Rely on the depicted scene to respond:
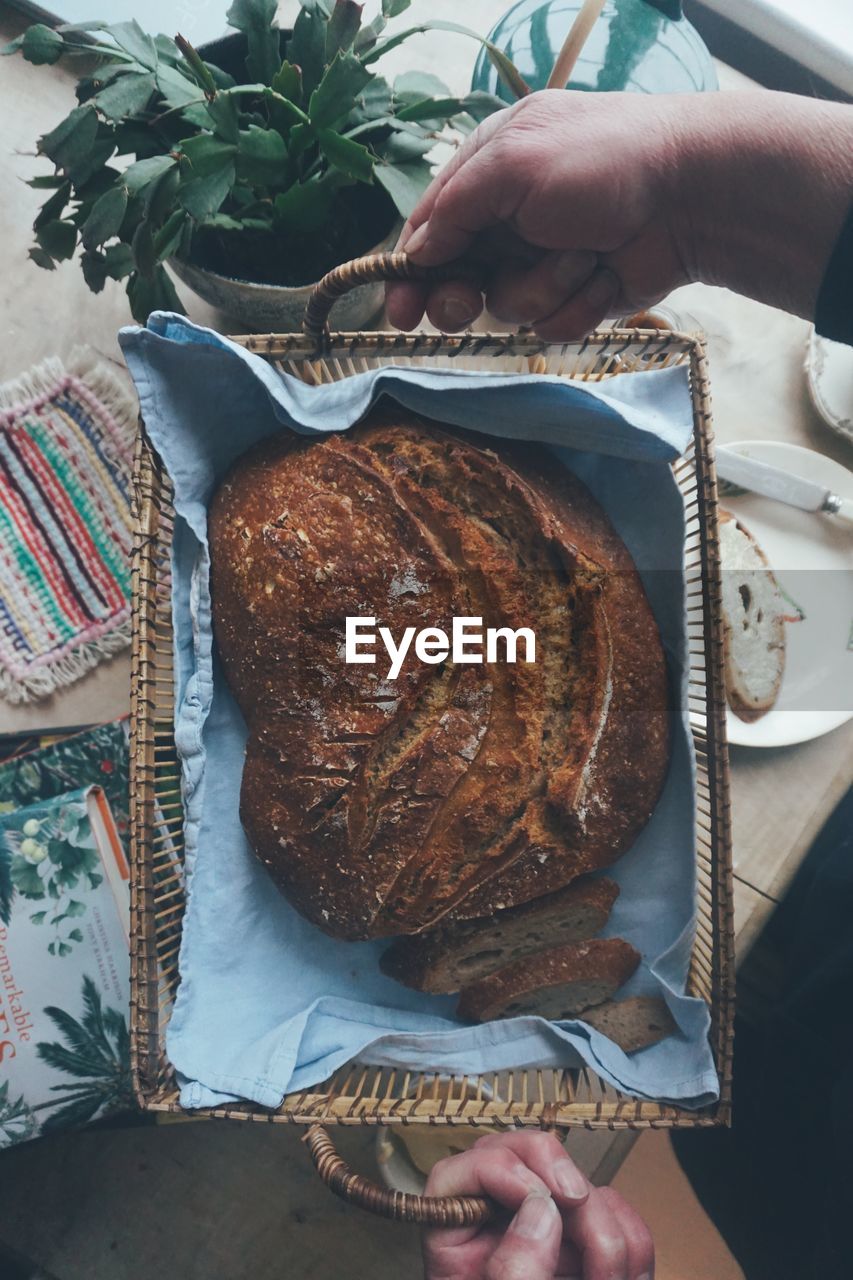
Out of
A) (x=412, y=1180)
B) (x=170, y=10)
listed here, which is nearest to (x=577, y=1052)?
(x=412, y=1180)

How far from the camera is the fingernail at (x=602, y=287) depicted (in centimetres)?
76

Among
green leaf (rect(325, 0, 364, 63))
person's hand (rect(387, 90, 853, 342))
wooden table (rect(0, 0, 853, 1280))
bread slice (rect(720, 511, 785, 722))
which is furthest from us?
wooden table (rect(0, 0, 853, 1280))

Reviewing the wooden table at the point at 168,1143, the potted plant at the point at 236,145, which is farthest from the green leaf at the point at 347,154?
the wooden table at the point at 168,1143

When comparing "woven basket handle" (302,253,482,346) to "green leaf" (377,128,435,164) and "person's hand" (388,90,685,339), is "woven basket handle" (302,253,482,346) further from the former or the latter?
"green leaf" (377,128,435,164)

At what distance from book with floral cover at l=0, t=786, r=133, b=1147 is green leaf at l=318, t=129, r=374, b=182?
0.69 metres

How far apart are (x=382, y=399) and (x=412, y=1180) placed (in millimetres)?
838

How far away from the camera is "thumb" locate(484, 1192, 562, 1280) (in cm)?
69

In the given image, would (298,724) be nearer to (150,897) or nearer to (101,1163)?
(150,897)

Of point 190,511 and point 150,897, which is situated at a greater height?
point 190,511

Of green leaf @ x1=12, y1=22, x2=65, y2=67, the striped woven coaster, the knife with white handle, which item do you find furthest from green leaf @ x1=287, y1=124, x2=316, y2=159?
the knife with white handle

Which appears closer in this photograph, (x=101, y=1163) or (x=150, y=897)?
(x=150, y=897)

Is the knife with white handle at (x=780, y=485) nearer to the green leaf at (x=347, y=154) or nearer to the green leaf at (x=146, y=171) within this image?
the green leaf at (x=347, y=154)

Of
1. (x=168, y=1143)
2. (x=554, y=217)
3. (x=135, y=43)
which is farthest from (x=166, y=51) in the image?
(x=168, y=1143)

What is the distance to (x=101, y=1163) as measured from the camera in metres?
1.14
